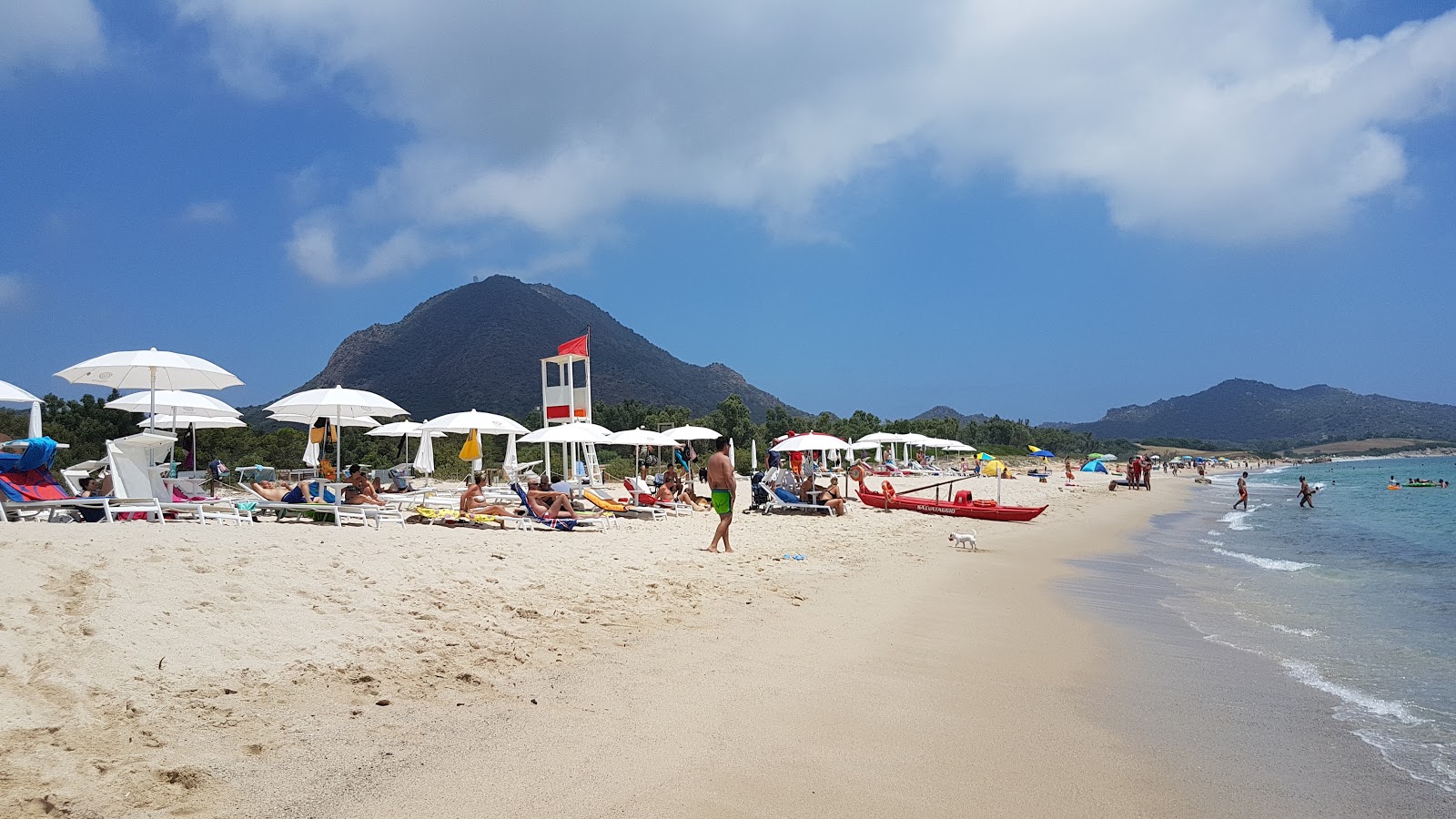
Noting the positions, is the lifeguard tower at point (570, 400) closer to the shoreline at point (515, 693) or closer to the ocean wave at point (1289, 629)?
the shoreline at point (515, 693)

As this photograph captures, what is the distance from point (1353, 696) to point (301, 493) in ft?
37.1

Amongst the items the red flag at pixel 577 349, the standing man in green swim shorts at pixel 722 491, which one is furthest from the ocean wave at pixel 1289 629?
the red flag at pixel 577 349

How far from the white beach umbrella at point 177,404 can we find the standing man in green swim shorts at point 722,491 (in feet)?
30.6

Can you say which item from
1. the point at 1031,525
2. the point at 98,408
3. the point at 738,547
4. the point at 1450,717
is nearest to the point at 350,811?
the point at 1450,717

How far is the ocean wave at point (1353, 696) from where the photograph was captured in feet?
15.0

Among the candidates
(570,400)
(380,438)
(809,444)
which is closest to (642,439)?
(570,400)

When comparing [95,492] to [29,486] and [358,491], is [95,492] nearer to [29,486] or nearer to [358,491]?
[29,486]

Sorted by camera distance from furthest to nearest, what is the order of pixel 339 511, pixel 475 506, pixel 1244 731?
pixel 475 506 < pixel 339 511 < pixel 1244 731

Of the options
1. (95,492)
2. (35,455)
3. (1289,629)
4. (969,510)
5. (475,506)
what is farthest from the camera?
(969,510)

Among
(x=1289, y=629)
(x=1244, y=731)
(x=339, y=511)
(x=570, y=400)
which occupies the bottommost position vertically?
(x=1289, y=629)

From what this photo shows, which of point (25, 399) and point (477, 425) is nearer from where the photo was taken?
point (25, 399)

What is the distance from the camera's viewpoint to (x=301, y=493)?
1056cm

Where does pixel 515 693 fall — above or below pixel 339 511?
below

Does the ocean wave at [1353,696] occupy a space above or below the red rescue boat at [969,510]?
below
